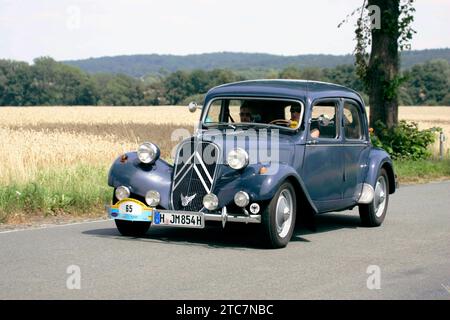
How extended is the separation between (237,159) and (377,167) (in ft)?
11.0

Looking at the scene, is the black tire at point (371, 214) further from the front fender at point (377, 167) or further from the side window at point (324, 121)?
the side window at point (324, 121)

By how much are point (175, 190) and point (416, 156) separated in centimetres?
1527

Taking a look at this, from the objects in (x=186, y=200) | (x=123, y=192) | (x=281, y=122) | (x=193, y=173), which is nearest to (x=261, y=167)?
(x=193, y=173)

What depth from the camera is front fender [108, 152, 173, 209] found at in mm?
10953

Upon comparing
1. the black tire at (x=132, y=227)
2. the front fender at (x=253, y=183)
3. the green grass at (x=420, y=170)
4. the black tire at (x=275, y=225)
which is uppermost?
the front fender at (x=253, y=183)

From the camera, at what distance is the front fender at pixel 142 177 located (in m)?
11.0

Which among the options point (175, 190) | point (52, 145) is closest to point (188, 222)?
point (175, 190)

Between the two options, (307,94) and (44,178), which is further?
(44,178)

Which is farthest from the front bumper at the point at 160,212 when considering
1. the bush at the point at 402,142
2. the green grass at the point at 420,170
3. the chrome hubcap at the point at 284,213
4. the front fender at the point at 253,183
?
the bush at the point at 402,142

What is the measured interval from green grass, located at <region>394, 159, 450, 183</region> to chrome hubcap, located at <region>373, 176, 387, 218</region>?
8.18 m

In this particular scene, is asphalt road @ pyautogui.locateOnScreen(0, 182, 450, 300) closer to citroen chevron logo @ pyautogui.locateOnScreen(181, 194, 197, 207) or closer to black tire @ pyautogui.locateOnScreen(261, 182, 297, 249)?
black tire @ pyautogui.locateOnScreen(261, 182, 297, 249)

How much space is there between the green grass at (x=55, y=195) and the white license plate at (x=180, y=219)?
3.30 meters

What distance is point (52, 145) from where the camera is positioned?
66.6 ft
